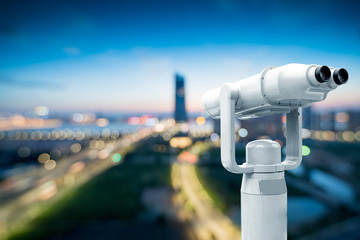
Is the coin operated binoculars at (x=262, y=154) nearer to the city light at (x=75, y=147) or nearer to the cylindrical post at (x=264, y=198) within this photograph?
the cylindrical post at (x=264, y=198)

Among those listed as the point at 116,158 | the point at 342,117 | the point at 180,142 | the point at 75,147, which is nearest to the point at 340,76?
the point at 116,158

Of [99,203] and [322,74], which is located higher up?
A: [322,74]

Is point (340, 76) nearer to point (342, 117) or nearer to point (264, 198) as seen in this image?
point (264, 198)

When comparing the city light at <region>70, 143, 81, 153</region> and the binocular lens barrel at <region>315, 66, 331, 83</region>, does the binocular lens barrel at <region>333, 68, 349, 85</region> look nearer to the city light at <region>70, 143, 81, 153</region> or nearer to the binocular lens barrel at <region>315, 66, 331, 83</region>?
the binocular lens barrel at <region>315, 66, 331, 83</region>

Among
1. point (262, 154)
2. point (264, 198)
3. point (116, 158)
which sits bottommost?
point (116, 158)

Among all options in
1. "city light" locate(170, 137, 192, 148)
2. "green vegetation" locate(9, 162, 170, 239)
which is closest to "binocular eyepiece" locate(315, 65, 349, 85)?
"green vegetation" locate(9, 162, 170, 239)

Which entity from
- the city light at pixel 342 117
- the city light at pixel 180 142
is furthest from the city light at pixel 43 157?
the city light at pixel 342 117
